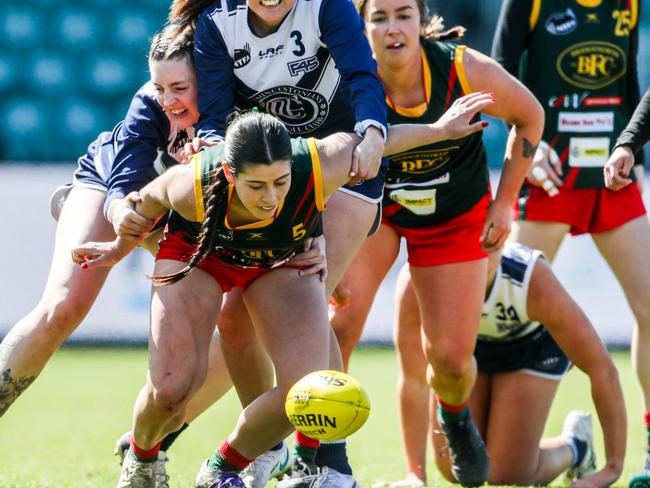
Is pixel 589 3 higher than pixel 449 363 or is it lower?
higher

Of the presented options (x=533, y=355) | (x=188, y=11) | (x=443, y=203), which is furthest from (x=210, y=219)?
(x=533, y=355)

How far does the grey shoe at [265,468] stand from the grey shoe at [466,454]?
0.91 meters

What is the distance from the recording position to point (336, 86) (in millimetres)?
4273

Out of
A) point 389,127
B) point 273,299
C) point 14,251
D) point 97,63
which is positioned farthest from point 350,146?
point 97,63

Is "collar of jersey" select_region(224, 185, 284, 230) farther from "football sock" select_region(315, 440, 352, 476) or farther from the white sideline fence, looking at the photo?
the white sideline fence

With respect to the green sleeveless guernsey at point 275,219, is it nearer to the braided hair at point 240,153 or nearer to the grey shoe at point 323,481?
the braided hair at point 240,153

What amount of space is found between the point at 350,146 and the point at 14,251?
688 centimetres

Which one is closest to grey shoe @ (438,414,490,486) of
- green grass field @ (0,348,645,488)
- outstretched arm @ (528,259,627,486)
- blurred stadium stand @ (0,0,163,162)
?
green grass field @ (0,348,645,488)

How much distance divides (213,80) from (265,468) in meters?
1.51

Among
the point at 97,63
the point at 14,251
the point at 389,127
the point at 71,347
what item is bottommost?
the point at 71,347

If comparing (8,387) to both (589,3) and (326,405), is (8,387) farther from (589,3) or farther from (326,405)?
(589,3)

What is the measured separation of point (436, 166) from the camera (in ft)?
16.3

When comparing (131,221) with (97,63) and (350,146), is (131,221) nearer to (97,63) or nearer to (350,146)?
(350,146)

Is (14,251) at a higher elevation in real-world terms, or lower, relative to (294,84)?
lower
